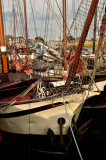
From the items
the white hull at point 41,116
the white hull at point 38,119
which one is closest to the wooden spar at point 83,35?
the white hull at point 41,116

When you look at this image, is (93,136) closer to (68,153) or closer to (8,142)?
(68,153)

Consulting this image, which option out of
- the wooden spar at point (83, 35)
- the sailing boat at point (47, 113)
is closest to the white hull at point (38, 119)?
the sailing boat at point (47, 113)

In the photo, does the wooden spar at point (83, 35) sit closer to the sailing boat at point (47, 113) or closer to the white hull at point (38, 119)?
the sailing boat at point (47, 113)

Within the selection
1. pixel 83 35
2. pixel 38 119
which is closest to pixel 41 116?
pixel 38 119

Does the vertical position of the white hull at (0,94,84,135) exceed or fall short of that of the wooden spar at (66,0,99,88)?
Answer: it falls short

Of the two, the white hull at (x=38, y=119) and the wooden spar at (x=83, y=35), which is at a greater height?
the wooden spar at (x=83, y=35)

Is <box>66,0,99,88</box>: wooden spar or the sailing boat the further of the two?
the sailing boat

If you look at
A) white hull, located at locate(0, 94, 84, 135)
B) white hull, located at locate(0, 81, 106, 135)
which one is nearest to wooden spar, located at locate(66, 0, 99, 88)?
white hull, located at locate(0, 81, 106, 135)

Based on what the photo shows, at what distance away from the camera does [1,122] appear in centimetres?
404

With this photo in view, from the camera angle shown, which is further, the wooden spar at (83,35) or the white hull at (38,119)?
the white hull at (38,119)

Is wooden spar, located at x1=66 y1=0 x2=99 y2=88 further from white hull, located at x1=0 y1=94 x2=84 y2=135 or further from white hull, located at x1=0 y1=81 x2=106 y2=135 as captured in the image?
white hull, located at x1=0 y1=94 x2=84 y2=135

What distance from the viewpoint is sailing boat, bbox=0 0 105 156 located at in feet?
12.2

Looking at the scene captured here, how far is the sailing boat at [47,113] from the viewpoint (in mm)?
3730

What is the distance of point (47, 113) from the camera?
153 inches
